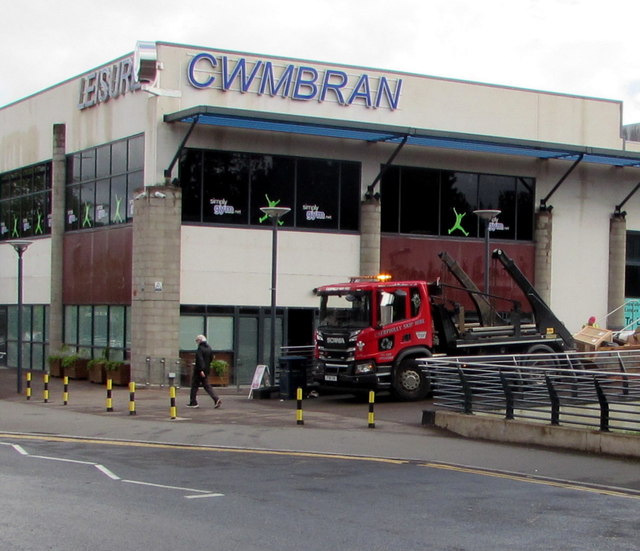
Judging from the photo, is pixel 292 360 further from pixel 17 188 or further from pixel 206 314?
pixel 17 188

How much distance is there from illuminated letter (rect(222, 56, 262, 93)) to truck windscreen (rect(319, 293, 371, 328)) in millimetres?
8741

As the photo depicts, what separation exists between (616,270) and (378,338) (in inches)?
628

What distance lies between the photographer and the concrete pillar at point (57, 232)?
118 feet

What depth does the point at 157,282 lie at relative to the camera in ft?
100

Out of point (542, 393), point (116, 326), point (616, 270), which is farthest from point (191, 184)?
point (616, 270)

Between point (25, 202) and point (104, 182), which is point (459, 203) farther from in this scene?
point (25, 202)

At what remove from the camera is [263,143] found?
1260 inches

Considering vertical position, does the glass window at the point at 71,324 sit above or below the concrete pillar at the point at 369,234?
below

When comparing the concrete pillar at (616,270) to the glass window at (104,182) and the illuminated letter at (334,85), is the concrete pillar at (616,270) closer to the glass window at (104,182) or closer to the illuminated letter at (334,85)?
the illuminated letter at (334,85)

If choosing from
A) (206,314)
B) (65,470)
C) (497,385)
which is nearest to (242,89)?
(206,314)

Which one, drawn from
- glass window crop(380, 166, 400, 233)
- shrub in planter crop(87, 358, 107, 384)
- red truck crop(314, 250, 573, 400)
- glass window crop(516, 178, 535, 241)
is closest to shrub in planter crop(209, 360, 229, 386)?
shrub in planter crop(87, 358, 107, 384)

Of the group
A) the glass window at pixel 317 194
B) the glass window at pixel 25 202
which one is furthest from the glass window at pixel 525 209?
the glass window at pixel 25 202

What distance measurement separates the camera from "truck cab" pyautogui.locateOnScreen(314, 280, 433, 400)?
81.0 ft

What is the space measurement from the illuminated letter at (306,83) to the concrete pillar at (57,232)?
8.94m
